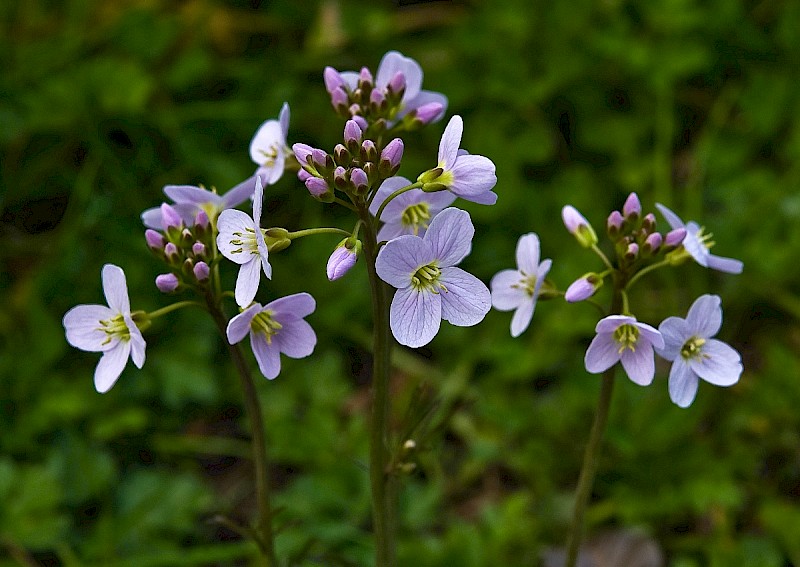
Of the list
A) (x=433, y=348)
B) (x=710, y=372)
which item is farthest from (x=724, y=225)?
(x=710, y=372)

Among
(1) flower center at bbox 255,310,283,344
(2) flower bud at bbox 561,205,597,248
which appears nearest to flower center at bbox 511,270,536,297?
(2) flower bud at bbox 561,205,597,248

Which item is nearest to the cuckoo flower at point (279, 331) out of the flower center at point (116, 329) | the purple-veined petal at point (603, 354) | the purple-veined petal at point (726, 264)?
the flower center at point (116, 329)

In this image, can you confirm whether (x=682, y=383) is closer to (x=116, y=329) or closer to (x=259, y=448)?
(x=259, y=448)

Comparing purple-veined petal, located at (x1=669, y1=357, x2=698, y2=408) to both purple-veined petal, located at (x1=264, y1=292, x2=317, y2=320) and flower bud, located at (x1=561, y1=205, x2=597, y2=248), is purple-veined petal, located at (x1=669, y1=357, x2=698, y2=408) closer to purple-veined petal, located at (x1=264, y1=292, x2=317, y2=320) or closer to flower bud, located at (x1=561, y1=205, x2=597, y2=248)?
flower bud, located at (x1=561, y1=205, x2=597, y2=248)

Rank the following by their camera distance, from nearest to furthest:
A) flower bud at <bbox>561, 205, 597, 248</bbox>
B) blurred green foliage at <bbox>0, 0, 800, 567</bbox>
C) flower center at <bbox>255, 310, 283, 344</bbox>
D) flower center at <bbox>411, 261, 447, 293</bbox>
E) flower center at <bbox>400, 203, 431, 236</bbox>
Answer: flower center at <bbox>411, 261, 447, 293</bbox>
flower center at <bbox>255, 310, 283, 344</bbox>
flower center at <bbox>400, 203, 431, 236</bbox>
flower bud at <bbox>561, 205, 597, 248</bbox>
blurred green foliage at <bbox>0, 0, 800, 567</bbox>

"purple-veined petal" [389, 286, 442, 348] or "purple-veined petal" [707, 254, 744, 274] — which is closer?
"purple-veined petal" [389, 286, 442, 348]

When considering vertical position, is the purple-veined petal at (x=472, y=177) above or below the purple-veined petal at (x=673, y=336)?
above

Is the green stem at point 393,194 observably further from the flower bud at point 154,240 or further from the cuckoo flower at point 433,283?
the flower bud at point 154,240

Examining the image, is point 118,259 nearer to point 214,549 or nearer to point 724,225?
point 214,549
